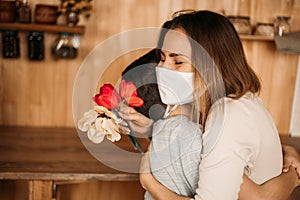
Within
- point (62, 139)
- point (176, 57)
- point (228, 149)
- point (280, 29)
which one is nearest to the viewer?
point (228, 149)

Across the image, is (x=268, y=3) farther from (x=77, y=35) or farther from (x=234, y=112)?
(x=234, y=112)

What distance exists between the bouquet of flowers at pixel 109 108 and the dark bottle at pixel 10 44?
905mm

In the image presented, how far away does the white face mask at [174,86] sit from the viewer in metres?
1.27

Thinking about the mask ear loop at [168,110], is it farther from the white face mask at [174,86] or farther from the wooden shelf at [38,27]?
the wooden shelf at [38,27]

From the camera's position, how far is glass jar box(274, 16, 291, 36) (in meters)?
2.17

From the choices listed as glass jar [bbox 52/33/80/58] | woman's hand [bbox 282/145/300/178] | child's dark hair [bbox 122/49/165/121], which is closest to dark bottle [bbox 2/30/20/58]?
glass jar [bbox 52/33/80/58]

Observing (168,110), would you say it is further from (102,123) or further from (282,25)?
(282,25)

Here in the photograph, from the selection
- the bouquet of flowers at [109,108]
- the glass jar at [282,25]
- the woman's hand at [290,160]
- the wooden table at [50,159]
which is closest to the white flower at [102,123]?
the bouquet of flowers at [109,108]

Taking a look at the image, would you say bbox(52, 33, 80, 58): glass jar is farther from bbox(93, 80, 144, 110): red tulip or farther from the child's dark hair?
bbox(93, 80, 144, 110): red tulip

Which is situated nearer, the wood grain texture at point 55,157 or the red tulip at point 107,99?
the red tulip at point 107,99

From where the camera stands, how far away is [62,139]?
203 cm

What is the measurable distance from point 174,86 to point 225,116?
8.0 inches

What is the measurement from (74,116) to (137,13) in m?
0.59

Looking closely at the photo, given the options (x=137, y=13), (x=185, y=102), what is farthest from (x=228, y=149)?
(x=137, y=13)
